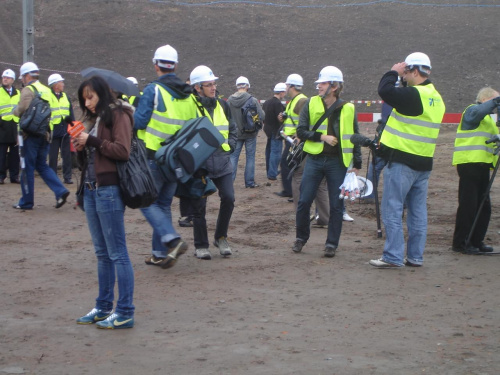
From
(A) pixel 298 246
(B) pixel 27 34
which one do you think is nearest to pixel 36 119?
(A) pixel 298 246

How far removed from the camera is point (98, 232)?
5.89m

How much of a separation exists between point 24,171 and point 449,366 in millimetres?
8032

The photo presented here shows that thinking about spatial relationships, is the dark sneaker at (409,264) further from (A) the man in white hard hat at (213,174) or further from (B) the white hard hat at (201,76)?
(B) the white hard hat at (201,76)

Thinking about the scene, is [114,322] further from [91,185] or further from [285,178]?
[285,178]

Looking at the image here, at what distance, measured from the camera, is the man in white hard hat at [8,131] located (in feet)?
46.0

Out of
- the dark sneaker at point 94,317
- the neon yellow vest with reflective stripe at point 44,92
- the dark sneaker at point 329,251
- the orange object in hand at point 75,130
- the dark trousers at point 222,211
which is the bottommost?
the dark sneaker at point 329,251

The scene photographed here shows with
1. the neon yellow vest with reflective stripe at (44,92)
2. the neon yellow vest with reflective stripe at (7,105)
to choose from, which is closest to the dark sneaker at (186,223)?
the neon yellow vest with reflective stripe at (44,92)

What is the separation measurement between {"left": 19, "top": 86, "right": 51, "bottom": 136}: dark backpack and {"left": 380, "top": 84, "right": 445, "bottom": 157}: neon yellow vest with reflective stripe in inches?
225

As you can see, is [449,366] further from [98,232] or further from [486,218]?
[486,218]

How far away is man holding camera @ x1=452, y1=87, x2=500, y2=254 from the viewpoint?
8734mm

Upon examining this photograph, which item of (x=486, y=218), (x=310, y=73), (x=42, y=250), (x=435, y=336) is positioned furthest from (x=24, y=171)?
(x=310, y=73)

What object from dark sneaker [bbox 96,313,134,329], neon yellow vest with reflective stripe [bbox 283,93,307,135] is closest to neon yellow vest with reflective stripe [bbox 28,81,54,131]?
neon yellow vest with reflective stripe [bbox 283,93,307,135]

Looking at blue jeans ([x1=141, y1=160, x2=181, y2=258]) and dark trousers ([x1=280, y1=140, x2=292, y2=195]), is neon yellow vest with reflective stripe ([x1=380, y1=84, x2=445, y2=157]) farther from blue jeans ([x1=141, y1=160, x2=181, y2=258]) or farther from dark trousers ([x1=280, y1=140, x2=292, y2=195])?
dark trousers ([x1=280, y1=140, x2=292, y2=195])

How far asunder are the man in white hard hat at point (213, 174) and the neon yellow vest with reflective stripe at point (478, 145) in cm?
262
